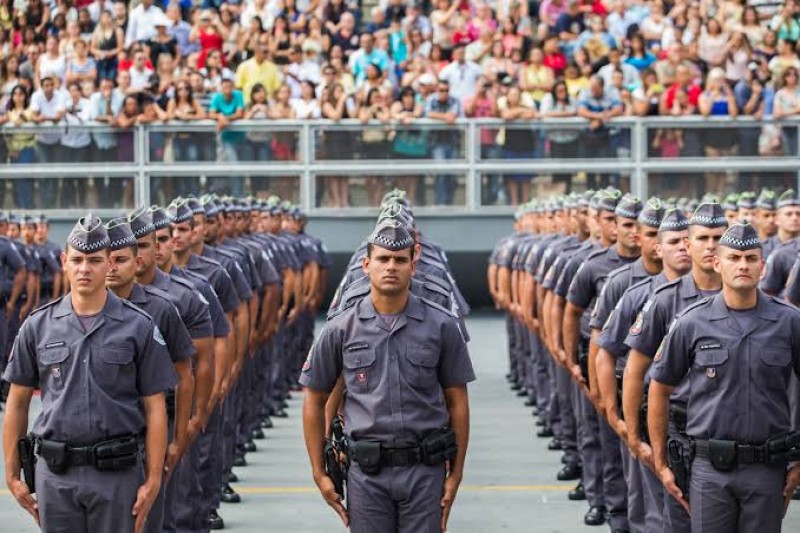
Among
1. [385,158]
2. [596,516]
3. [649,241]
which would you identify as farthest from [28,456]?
[385,158]

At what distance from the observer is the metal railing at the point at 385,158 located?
25484mm

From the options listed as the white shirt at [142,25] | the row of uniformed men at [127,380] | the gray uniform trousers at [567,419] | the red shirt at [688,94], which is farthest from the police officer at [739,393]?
the white shirt at [142,25]

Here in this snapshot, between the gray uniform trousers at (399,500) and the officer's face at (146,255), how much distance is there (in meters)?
2.53

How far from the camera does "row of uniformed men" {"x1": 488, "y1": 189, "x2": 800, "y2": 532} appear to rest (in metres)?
7.36

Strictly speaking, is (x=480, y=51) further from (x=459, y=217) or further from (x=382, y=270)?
(x=382, y=270)

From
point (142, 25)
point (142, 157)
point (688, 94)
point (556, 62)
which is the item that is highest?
point (142, 25)

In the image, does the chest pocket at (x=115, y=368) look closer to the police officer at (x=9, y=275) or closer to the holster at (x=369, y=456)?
the holster at (x=369, y=456)

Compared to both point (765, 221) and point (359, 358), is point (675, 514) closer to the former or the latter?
point (359, 358)

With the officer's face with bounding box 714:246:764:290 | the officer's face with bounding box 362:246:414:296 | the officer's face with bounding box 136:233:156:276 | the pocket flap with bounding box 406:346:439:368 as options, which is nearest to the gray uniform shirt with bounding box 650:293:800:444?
the officer's face with bounding box 714:246:764:290

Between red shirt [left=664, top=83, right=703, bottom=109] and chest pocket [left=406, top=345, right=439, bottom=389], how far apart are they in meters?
19.0

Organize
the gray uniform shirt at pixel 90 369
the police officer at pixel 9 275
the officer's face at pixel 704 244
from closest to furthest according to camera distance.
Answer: the gray uniform shirt at pixel 90 369, the officer's face at pixel 704 244, the police officer at pixel 9 275

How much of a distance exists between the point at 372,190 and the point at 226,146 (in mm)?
2276

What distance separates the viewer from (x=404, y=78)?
26.3 meters

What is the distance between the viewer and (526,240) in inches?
757
